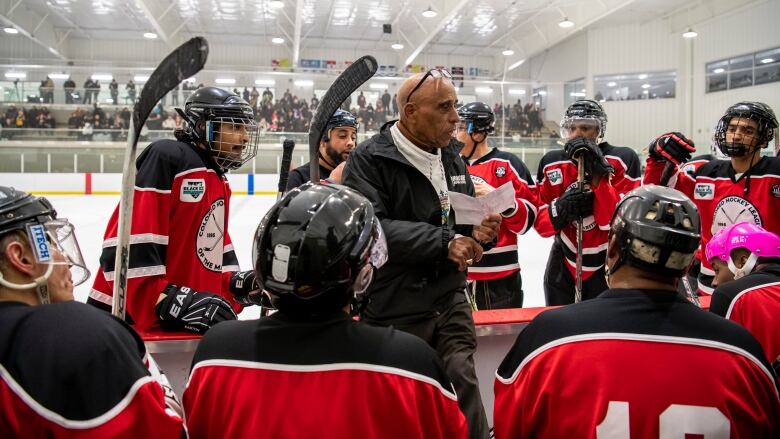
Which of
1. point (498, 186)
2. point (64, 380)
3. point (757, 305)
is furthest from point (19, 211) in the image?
point (498, 186)

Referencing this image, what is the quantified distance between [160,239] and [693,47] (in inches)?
753

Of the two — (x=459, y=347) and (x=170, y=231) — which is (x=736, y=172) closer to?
(x=459, y=347)

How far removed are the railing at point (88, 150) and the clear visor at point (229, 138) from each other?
9714mm

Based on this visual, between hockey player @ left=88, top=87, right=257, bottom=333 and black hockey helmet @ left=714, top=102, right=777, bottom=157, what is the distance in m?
2.27

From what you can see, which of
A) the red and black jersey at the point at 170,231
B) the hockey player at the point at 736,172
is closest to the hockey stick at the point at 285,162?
the red and black jersey at the point at 170,231

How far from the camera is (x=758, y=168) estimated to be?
10.2ft

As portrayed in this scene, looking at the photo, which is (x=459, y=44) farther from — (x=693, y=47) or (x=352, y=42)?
(x=693, y=47)

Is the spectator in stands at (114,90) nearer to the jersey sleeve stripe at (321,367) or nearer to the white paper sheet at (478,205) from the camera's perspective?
the white paper sheet at (478,205)

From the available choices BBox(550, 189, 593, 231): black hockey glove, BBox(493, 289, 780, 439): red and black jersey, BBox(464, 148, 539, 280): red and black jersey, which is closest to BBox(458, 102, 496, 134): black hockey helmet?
BBox(464, 148, 539, 280): red and black jersey

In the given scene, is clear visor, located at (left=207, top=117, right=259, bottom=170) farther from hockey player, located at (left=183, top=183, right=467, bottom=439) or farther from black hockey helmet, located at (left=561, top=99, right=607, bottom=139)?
black hockey helmet, located at (left=561, top=99, right=607, bottom=139)

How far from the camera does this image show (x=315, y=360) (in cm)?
101

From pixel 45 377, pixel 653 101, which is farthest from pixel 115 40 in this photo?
pixel 45 377

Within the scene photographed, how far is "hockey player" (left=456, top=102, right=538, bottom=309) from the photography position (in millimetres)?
3430

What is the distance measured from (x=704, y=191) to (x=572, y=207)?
2.96 ft
